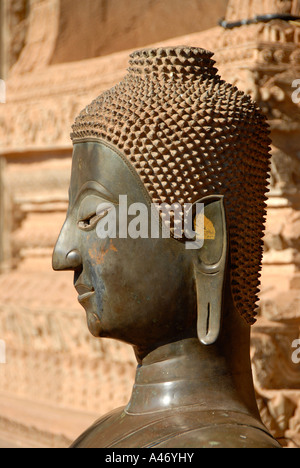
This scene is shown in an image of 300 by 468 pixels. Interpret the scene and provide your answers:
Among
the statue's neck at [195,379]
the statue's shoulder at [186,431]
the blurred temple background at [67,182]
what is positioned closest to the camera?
the statue's shoulder at [186,431]

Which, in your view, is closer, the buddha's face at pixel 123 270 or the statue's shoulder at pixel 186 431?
the statue's shoulder at pixel 186 431

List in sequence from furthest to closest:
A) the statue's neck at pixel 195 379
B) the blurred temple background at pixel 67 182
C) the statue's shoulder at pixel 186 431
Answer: the blurred temple background at pixel 67 182 < the statue's neck at pixel 195 379 < the statue's shoulder at pixel 186 431

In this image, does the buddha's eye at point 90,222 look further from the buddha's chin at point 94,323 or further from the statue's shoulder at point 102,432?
the statue's shoulder at point 102,432

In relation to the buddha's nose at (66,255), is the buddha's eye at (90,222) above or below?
above

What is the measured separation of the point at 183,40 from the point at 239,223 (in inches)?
71.2

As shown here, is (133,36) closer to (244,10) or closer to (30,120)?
(30,120)

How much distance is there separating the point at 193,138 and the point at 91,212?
338mm

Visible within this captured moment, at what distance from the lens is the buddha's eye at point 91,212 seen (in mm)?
2271

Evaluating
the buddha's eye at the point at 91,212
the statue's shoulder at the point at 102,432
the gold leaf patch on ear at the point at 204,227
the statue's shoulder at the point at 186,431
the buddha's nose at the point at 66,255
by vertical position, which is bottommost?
the statue's shoulder at the point at 102,432

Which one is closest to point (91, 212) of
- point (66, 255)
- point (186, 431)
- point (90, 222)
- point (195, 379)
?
point (90, 222)

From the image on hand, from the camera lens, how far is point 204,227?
222 cm

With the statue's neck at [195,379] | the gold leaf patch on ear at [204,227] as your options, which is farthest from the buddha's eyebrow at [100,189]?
the statue's neck at [195,379]

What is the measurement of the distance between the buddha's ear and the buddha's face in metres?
0.03

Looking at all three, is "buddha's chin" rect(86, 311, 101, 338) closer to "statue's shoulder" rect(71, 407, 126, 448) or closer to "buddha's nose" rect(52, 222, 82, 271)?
"buddha's nose" rect(52, 222, 82, 271)
